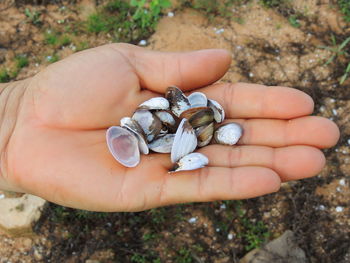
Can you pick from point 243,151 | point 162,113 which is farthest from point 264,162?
point 162,113

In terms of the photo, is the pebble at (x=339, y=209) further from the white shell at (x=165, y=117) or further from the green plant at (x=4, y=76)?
the green plant at (x=4, y=76)

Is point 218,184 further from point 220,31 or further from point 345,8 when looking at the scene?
point 345,8

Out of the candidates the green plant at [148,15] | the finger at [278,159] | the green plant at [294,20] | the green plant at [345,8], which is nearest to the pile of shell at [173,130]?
the finger at [278,159]

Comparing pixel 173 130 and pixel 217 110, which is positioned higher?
pixel 217 110

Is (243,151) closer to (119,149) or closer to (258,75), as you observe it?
(119,149)

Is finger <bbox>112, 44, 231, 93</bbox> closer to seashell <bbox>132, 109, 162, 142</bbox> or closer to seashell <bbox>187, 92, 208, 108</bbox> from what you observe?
seashell <bbox>187, 92, 208, 108</bbox>

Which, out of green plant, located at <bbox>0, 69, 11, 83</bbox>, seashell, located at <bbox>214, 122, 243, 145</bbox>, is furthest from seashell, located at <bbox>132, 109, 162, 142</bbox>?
green plant, located at <bbox>0, 69, 11, 83</bbox>

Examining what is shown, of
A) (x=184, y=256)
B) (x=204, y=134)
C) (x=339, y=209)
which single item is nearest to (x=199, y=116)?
(x=204, y=134)
